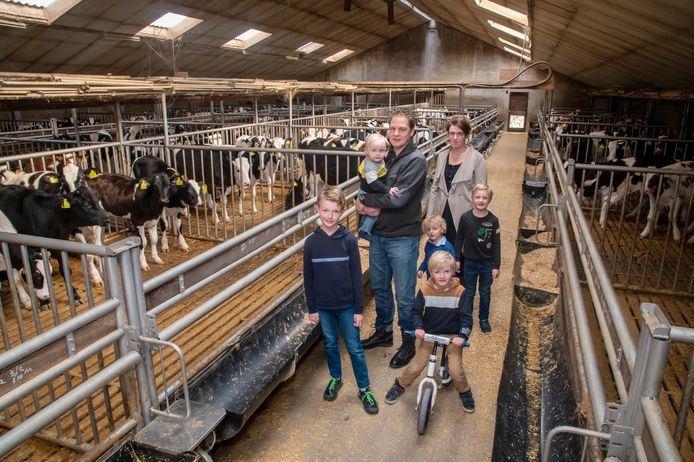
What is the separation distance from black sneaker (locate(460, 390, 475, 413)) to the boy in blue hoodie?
565 millimetres

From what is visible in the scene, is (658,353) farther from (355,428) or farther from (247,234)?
(247,234)

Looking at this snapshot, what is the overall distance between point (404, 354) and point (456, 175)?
1.50 m

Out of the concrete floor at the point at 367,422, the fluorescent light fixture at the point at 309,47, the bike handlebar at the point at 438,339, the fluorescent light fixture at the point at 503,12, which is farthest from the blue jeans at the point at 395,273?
the fluorescent light fixture at the point at 309,47

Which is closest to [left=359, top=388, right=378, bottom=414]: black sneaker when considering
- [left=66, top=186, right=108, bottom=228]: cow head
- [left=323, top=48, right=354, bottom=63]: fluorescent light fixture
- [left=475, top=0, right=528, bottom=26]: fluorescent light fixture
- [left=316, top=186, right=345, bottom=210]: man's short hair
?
[left=316, top=186, right=345, bottom=210]: man's short hair

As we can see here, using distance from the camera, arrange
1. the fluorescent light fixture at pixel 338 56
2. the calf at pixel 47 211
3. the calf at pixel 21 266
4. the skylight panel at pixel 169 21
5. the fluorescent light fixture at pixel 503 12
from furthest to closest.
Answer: the fluorescent light fixture at pixel 338 56
the skylight panel at pixel 169 21
the fluorescent light fixture at pixel 503 12
the calf at pixel 47 211
the calf at pixel 21 266

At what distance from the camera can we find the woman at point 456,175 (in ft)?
13.6

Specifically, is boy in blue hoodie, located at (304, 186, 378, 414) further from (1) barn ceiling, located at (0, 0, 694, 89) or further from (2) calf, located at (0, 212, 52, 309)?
(1) barn ceiling, located at (0, 0, 694, 89)

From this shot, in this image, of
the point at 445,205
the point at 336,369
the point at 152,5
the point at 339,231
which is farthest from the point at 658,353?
the point at 152,5

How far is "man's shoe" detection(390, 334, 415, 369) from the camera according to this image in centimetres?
383

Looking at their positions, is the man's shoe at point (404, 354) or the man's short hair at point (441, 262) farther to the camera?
the man's shoe at point (404, 354)

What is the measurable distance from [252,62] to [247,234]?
23105mm

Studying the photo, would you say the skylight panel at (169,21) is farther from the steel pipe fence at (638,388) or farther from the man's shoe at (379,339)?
the steel pipe fence at (638,388)

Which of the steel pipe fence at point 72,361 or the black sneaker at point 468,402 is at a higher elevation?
the steel pipe fence at point 72,361

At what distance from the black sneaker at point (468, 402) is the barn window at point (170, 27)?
57.6 feet
